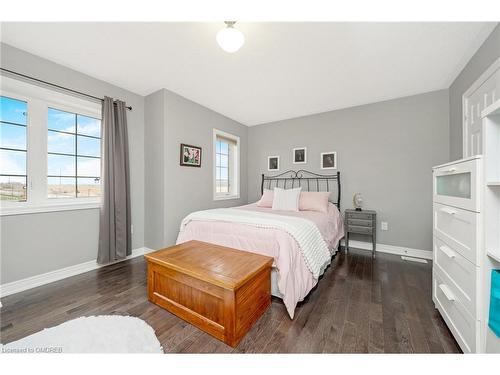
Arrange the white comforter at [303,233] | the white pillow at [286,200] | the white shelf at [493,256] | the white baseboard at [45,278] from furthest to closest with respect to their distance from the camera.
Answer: the white pillow at [286,200], the white baseboard at [45,278], the white comforter at [303,233], the white shelf at [493,256]

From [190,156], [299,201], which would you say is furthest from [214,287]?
[190,156]

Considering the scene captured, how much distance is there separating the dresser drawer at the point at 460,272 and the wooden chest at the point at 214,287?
1230 millimetres

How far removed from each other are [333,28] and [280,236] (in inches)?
73.9

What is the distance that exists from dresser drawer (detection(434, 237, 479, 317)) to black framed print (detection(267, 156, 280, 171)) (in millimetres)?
2987

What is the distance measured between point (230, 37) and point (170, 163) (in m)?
1.97

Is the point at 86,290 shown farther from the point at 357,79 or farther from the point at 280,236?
the point at 357,79

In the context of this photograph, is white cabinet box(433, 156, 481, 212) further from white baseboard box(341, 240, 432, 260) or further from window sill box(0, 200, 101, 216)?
window sill box(0, 200, 101, 216)

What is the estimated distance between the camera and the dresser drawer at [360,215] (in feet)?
9.88

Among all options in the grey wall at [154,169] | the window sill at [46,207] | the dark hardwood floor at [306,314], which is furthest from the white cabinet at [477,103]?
the window sill at [46,207]

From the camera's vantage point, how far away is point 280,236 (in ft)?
5.93

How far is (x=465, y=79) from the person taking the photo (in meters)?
2.26

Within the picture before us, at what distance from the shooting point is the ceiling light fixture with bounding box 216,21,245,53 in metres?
1.51

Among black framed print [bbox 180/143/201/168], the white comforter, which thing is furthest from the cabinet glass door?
black framed print [bbox 180/143/201/168]

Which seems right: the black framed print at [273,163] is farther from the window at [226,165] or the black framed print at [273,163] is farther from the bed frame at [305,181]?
the window at [226,165]
